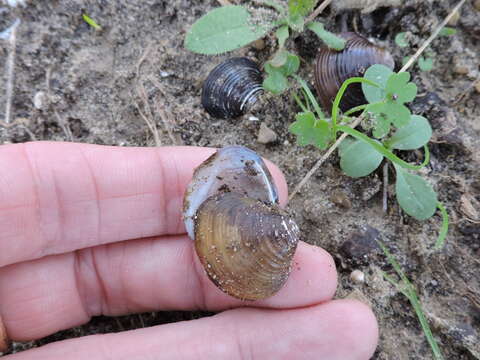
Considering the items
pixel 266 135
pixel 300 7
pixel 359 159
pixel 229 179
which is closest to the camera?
pixel 229 179

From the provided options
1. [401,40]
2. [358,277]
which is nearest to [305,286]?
[358,277]

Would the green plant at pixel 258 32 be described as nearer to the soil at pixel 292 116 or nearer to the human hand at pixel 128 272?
the soil at pixel 292 116

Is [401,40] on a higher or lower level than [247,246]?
higher

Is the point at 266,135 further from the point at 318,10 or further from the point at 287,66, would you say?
the point at 318,10

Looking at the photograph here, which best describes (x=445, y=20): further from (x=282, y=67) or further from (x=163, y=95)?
(x=163, y=95)

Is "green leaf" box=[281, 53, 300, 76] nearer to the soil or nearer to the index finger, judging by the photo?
the soil

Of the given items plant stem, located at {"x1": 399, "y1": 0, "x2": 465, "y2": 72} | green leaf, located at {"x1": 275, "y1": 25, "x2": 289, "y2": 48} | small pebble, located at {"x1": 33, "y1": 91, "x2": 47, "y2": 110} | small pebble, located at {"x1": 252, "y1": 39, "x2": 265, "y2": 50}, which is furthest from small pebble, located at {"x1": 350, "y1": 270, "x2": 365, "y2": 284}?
small pebble, located at {"x1": 33, "y1": 91, "x2": 47, "y2": 110}

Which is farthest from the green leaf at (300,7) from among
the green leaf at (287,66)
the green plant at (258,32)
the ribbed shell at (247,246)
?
the ribbed shell at (247,246)
